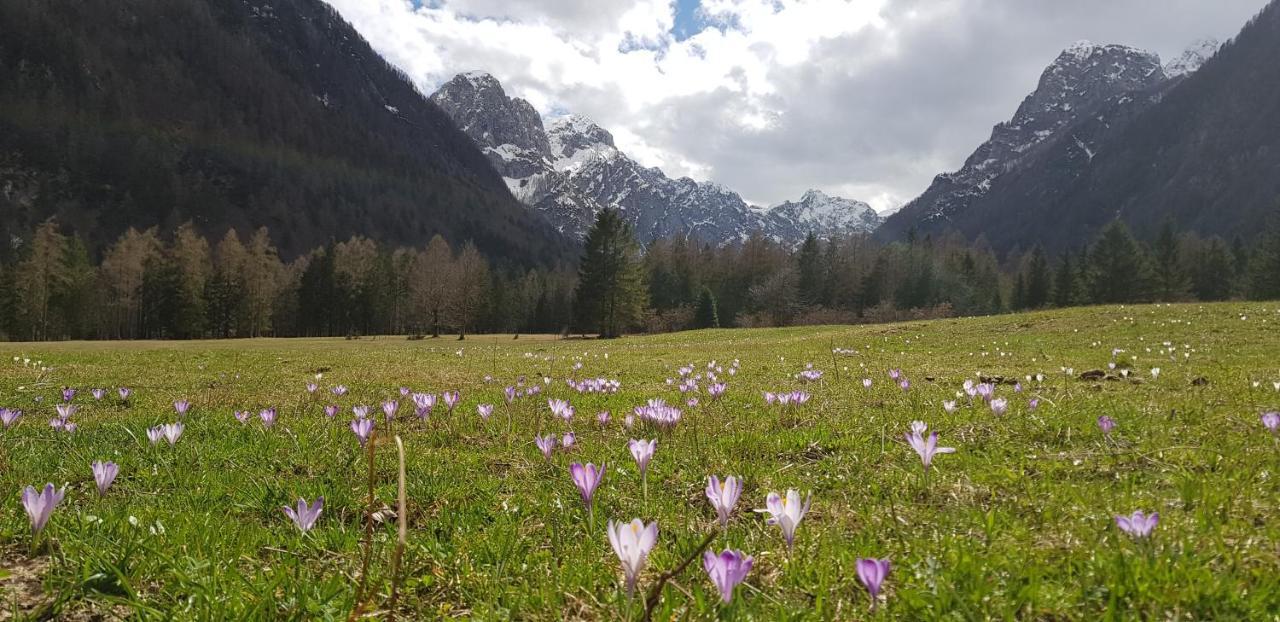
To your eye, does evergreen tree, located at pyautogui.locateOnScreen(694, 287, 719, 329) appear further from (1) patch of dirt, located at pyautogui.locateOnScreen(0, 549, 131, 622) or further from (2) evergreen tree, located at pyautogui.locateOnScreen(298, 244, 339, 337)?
(1) patch of dirt, located at pyautogui.locateOnScreen(0, 549, 131, 622)

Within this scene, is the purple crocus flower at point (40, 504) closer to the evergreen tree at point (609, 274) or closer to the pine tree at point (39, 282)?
the evergreen tree at point (609, 274)

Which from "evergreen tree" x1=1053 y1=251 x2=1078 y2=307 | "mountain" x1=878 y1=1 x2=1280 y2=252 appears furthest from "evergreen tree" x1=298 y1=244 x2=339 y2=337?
"mountain" x1=878 y1=1 x2=1280 y2=252

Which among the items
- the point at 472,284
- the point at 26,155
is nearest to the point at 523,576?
the point at 472,284

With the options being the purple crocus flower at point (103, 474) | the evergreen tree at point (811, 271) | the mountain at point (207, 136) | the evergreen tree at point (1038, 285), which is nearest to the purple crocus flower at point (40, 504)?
the purple crocus flower at point (103, 474)

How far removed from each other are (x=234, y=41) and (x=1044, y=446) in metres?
203

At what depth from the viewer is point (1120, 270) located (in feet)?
219

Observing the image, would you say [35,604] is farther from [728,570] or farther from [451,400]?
[451,400]

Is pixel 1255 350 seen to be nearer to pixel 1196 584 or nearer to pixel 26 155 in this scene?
pixel 1196 584

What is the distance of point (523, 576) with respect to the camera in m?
2.07

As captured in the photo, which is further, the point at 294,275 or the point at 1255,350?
the point at 294,275

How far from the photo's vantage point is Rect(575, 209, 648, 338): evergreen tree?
5688cm

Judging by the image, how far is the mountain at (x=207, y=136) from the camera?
4284 inches

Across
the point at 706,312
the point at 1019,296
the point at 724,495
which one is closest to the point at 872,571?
the point at 724,495

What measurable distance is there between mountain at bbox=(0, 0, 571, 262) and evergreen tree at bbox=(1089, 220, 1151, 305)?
144m
